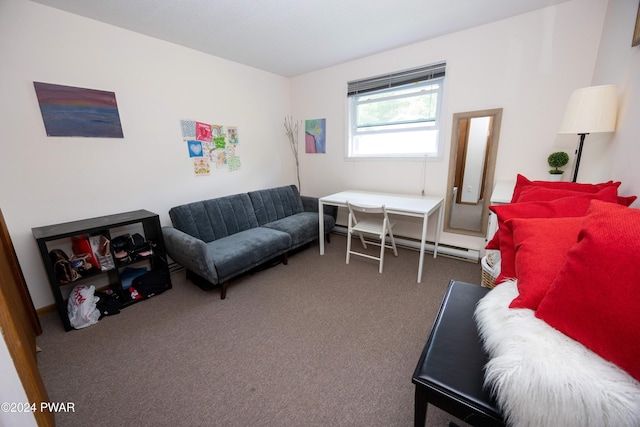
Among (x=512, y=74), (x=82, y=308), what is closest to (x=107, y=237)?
(x=82, y=308)

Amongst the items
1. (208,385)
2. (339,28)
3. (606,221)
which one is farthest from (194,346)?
(339,28)

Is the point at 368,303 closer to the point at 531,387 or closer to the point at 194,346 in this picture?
the point at 194,346

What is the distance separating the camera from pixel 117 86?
7.37 ft

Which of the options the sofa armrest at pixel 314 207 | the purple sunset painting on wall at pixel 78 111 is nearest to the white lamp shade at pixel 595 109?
the sofa armrest at pixel 314 207

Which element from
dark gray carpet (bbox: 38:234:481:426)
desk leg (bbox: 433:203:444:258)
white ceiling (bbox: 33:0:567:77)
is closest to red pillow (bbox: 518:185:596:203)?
dark gray carpet (bbox: 38:234:481:426)

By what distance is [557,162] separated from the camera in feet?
7.16

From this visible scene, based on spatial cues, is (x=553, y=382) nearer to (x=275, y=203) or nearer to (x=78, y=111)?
(x=275, y=203)

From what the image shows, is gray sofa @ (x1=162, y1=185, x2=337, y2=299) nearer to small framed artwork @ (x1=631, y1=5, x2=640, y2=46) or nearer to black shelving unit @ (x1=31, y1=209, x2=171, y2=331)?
black shelving unit @ (x1=31, y1=209, x2=171, y2=331)

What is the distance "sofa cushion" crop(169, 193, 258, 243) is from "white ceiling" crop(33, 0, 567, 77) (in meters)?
1.67

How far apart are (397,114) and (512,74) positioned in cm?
117

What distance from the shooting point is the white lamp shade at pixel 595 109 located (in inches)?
59.4

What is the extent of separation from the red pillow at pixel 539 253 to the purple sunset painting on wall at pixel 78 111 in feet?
10.3

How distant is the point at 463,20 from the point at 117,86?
3.30 meters

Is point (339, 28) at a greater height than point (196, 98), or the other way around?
point (339, 28)
